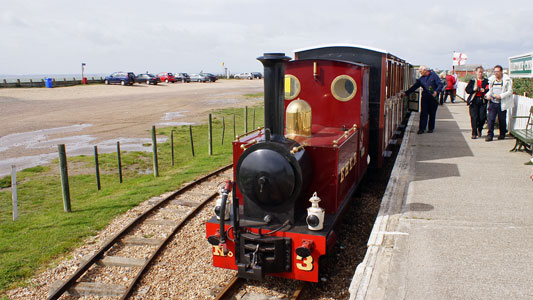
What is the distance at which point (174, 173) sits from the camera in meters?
10.5

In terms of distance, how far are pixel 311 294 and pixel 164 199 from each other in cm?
402

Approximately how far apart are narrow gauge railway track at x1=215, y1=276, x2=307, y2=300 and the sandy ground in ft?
28.8

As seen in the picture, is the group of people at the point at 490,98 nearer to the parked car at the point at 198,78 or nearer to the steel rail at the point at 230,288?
the steel rail at the point at 230,288

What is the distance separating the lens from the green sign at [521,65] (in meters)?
11.0

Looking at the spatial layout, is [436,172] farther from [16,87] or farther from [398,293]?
[16,87]

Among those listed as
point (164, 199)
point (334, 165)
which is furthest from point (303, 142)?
point (164, 199)

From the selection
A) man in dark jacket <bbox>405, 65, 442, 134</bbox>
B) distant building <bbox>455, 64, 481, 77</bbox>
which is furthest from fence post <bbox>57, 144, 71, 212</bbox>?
distant building <bbox>455, 64, 481, 77</bbox>

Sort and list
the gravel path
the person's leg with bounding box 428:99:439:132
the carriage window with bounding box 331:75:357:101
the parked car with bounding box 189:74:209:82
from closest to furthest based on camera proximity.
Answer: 1. the gravel path
2. the carriage window with bounding box 331:75:357:101
3. the person's leg with bounding box 428:99:439:132
4. the parked car with bounding box 189:74:209:82

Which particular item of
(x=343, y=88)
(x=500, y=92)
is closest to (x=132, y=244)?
(x=343, y=88)

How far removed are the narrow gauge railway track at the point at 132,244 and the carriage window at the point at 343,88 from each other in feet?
10.1

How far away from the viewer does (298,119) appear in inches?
219

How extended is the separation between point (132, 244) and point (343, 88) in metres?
3.85

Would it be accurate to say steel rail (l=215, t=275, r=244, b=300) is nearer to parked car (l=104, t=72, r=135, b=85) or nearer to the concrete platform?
the concrete platform

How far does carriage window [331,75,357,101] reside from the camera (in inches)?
241
